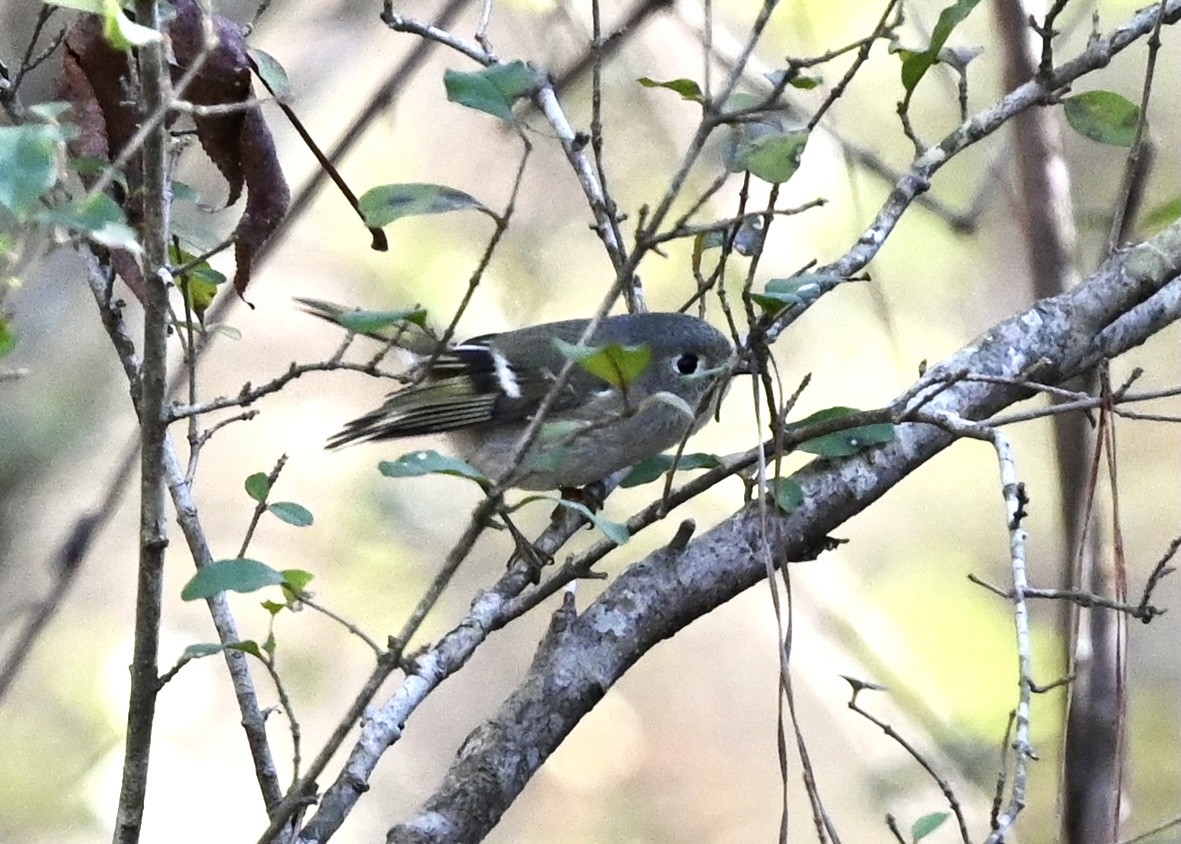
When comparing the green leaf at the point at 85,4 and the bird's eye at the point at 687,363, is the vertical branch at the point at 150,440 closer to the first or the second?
the green leaf at the point at 85,4

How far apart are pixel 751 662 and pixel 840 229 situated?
1488mm

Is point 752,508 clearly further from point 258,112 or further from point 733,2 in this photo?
point 733,2

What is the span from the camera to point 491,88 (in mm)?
1104

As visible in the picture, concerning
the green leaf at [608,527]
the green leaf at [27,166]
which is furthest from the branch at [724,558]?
the green leaf at [27,166]

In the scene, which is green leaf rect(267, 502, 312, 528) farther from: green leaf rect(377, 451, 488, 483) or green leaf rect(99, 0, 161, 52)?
green leaf rect(99, 0, 161, 52)

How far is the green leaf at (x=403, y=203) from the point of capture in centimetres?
106

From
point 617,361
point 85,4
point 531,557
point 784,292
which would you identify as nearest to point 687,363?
point 531,557

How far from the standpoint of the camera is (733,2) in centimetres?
360

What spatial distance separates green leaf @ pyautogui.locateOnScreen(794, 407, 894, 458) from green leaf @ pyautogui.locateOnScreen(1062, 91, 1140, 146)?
1.35ft

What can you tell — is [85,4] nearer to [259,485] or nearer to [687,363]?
[259,485]

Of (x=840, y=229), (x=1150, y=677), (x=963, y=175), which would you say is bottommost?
(x=1150, y=677)

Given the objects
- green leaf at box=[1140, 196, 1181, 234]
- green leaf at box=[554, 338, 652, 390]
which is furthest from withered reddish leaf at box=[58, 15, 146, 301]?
green leaf at box=[1140, 196, 1181, 234]

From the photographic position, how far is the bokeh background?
3.32 meters

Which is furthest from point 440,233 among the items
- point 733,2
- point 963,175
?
point 963,175
